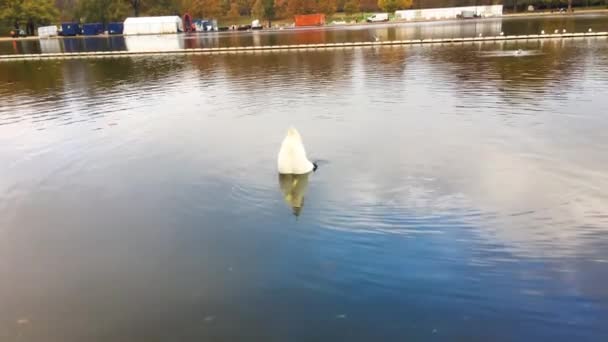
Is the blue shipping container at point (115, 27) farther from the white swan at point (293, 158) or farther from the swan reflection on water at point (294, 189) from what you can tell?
the swan reflection on water at point (294, 189)

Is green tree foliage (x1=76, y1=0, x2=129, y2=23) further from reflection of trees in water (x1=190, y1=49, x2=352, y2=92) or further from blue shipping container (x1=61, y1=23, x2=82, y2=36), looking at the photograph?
reflection of trees in water (x1=190, y1=49, x2=352, y2=92)

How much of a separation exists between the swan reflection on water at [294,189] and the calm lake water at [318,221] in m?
0.09

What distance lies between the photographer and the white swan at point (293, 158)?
11.4 metres

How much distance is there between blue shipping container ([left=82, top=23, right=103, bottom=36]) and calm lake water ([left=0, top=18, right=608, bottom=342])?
9262 centimetres

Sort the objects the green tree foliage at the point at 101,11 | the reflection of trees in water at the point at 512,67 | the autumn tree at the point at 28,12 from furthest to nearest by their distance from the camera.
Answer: the green tree foliage at the point at 101,11, the autumn tree at the point at 28,12, the reflection of trees in water at the point at 512,67

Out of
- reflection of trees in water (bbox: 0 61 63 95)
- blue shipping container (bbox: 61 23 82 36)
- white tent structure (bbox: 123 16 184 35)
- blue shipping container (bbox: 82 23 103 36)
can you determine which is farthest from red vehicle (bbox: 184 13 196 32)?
reflection of trees in water (bbox: 0 61 63 95)

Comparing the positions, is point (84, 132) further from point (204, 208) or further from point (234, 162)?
point (204, 208)

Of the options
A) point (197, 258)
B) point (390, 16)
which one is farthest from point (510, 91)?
point (390, 16)

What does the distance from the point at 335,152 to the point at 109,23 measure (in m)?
105

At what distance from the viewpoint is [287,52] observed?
42.3 metres

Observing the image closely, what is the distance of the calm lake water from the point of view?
267 inches

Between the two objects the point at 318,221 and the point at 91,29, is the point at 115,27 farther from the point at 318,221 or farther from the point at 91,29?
the point at 318,221

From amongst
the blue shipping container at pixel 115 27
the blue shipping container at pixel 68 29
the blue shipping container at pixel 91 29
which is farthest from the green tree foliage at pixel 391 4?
the blue shipping container at pixel 68 29

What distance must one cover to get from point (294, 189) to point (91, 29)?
107 metres
